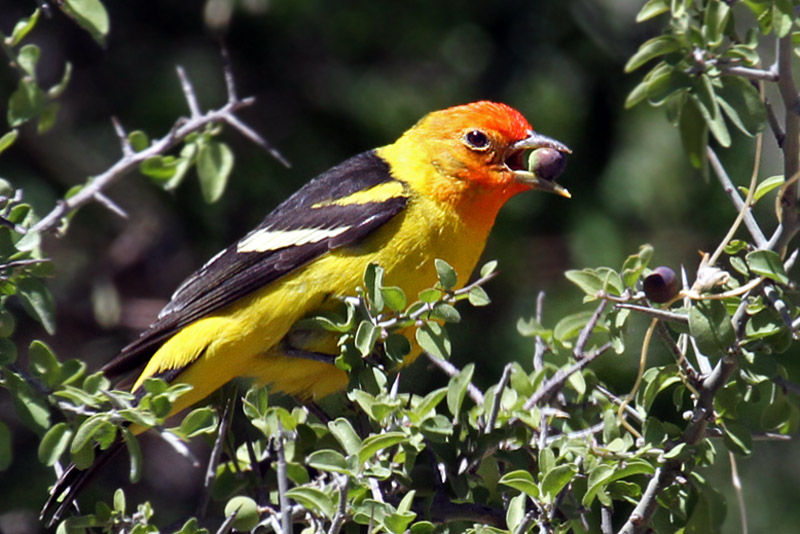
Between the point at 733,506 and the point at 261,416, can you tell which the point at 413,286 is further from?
the point at 733,506

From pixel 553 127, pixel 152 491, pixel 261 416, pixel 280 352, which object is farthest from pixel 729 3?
pixel 152 491

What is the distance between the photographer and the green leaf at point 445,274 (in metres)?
2.32

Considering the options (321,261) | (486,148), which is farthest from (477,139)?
(321,261)

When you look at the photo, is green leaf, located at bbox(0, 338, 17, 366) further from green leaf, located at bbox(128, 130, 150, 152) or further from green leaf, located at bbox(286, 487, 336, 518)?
green leaf, located at bbox(128, 130, 150, 152)

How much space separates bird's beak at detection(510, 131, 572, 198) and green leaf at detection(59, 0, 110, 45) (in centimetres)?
150

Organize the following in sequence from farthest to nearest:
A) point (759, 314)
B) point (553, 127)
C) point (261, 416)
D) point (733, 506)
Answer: point (553, 127) < point (733, 506) < point (261, 416) < point (759, 314)

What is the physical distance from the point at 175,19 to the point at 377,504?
12.1 feet

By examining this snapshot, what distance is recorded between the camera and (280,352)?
Answer: 317 centimetres

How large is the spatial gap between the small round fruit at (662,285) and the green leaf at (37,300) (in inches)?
55.5

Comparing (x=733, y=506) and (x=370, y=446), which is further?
(x=733, y=506)

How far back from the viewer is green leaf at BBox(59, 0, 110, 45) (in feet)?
8.44

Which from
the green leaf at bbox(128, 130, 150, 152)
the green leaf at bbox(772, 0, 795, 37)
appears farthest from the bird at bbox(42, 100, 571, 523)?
the green leaf at bbox(772, 0, 795, 37)

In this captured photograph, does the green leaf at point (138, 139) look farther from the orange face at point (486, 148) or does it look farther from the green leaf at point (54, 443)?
the green leaf at point (54, 443)

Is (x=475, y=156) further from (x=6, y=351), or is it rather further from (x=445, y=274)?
(x=6, y=351)
